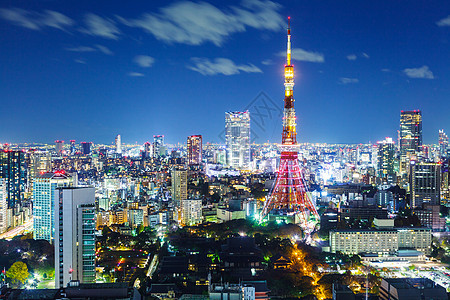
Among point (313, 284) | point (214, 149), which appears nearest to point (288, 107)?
point (313, 284)

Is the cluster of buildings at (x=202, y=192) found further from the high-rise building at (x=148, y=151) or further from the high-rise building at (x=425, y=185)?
the high-rise building at (x=148, y=151)

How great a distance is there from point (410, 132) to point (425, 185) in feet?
45.5

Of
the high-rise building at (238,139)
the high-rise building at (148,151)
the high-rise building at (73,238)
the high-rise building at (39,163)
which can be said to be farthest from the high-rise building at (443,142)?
the high-rise building at (73,238)

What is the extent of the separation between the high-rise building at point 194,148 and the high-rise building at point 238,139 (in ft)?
8.96

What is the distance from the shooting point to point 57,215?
7.76 metres

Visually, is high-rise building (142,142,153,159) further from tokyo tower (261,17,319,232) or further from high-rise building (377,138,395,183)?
tokyo tower (261,17,319,232)

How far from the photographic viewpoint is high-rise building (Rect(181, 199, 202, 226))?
15.5 meters

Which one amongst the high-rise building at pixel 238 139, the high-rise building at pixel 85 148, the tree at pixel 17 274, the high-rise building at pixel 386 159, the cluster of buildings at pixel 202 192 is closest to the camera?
the cluster of buildings at pixel 202 192

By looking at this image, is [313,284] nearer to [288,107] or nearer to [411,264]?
[411,264]

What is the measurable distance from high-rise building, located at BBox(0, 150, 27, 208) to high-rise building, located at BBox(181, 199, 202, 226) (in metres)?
5.75

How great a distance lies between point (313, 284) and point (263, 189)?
39.3 feet

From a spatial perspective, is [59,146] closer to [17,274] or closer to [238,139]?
[238,139]

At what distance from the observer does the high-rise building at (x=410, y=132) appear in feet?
101

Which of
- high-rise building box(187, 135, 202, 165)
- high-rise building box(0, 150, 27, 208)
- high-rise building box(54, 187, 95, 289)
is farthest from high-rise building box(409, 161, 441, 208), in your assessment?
high-rise building box(187, 135, 202, 165)
